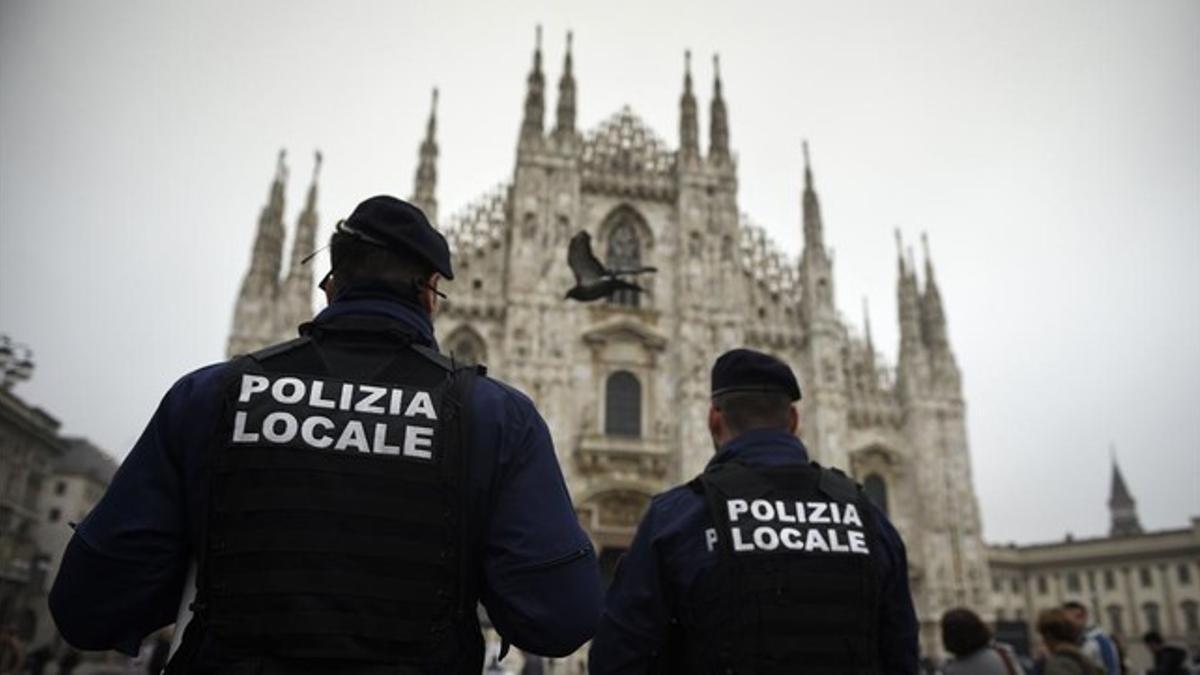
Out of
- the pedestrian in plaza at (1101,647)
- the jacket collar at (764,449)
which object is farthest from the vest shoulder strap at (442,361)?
the pedestrian in plaza at (1101,647)

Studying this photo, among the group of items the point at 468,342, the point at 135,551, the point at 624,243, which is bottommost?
the point at 135,551

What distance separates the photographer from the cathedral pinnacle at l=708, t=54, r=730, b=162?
2814cm

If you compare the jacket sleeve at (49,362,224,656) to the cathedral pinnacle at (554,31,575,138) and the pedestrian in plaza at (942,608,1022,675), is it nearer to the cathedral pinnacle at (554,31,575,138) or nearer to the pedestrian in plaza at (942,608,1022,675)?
the pedestrian in plaza at (942,608,1022,675)

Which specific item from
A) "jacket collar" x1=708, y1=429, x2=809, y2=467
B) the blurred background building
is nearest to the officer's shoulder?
"jacket collar" x1=708, y1=429, x2=809, y2=467

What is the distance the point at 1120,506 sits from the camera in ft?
245

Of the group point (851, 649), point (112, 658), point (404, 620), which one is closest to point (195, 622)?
point (404, 620)

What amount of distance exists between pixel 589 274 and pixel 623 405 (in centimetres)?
1043

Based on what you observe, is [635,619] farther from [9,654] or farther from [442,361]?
[9,654]

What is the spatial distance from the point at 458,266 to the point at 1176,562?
149 ft

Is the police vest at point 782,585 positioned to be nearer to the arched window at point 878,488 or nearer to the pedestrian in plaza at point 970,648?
the pedestrian in plaza at point 970,648

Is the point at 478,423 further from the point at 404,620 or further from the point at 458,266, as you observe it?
the point at 458,266

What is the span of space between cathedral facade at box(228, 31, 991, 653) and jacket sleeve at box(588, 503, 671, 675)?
19.6 meters

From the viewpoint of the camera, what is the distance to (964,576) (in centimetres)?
2475


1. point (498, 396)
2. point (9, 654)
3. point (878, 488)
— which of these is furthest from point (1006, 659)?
point (878, 488)
